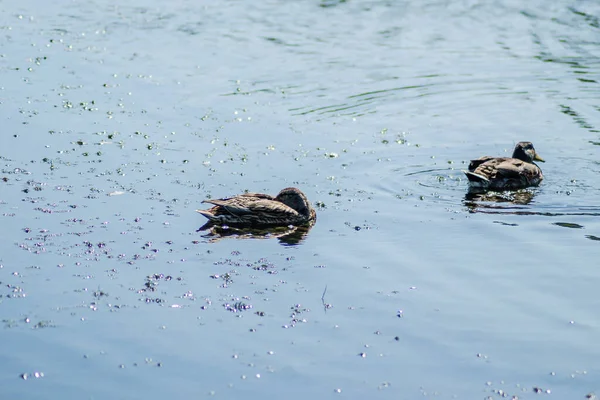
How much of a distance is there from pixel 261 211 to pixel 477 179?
3.40 m

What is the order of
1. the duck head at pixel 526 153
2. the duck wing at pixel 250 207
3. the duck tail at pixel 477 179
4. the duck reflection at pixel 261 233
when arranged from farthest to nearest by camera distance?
the duck head at pixel 526 153, the duck tail at pixel 477 179, the duck wing at pixel 250 207, the duck reflection at pixel 261 233

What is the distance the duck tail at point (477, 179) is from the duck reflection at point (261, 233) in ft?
9.10

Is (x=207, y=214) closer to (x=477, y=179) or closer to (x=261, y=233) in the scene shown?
(x=261, y=233)

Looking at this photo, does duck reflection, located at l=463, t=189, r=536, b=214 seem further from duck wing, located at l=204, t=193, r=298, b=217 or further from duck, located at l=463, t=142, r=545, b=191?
duck wing, located at l=204, t=193, r=298, b=217

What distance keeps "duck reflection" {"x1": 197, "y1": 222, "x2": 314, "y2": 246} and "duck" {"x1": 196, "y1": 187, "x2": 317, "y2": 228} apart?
0.10 meters

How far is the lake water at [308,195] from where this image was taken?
29.3ft

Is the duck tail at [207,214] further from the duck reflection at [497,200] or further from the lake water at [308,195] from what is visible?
the duck reflection at [497,200]

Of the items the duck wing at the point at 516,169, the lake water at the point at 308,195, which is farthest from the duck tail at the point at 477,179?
the duck wing at the point at 516,169

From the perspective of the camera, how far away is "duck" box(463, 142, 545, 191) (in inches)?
582

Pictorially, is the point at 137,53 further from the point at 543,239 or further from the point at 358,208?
the point at 543,239

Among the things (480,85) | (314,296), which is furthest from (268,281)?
(480,85)

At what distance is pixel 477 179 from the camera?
48.3 feet

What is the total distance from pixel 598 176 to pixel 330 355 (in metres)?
7.52

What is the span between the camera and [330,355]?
9.02 m
